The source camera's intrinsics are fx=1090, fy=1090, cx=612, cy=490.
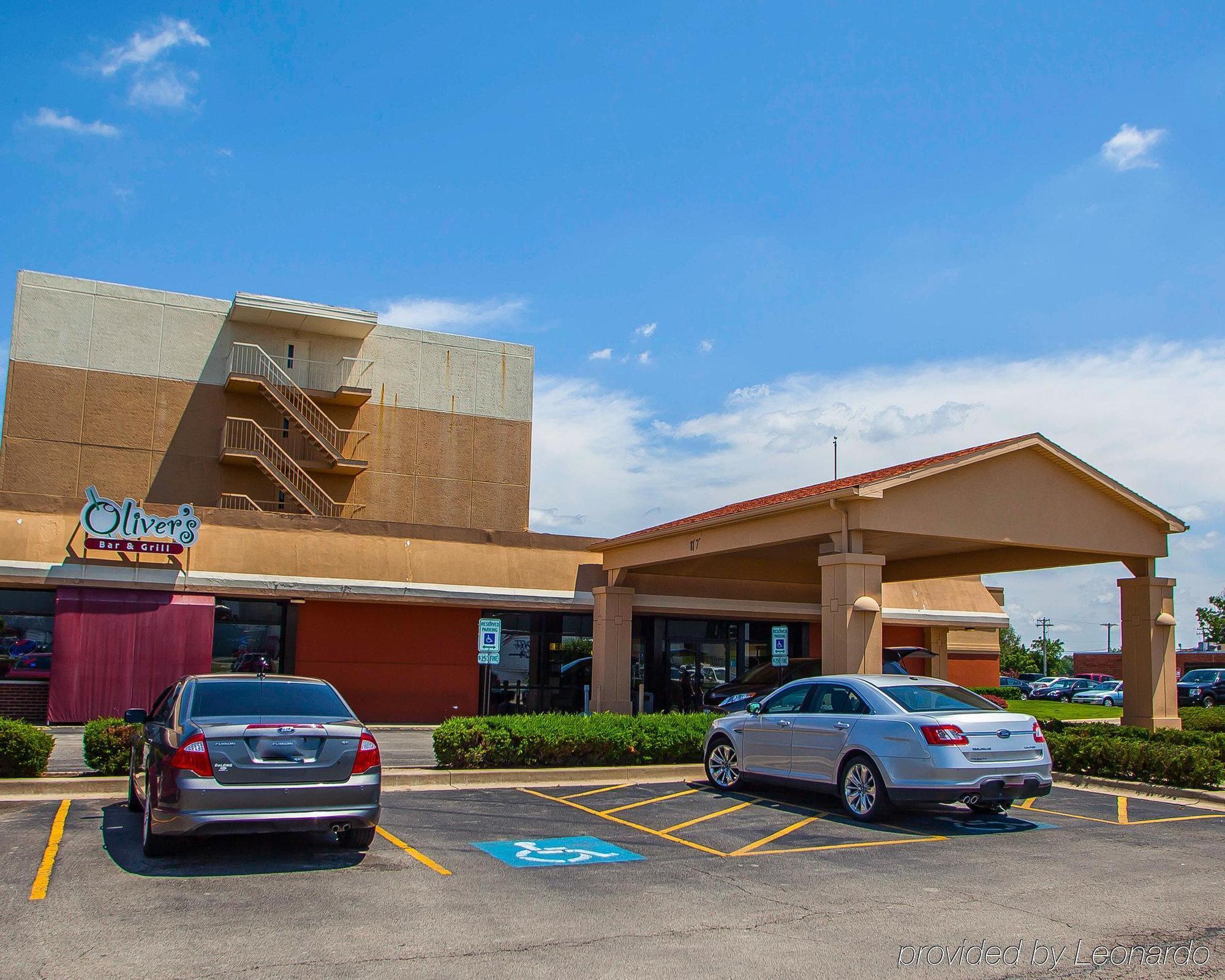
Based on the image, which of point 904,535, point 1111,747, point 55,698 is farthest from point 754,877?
point 55,698

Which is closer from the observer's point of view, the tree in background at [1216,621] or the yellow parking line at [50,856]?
the yellow parking line at [50,856]

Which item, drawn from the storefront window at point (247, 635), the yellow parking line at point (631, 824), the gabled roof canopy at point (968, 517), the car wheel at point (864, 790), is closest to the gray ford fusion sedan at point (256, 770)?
the yellow parking line at point (631, 824)

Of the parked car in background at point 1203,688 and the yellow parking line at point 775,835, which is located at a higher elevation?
the yellow parking line at point 775,835

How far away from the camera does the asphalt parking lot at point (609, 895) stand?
6.40 meters

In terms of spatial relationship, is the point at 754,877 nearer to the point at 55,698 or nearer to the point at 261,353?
the point at 55,698

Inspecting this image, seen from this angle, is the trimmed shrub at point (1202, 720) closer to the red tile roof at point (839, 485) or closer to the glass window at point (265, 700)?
the red tile roof at point (839, 485)

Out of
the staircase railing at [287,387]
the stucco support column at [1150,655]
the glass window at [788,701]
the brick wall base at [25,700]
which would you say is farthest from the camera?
the staircase railing at [287,387]

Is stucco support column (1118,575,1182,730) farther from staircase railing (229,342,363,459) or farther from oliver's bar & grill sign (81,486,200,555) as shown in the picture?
staircase railing (229,342,363,459)

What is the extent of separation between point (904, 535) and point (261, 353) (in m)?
21.7

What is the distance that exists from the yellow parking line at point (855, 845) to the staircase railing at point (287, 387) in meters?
24.1

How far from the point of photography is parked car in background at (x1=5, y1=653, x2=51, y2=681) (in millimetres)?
22297

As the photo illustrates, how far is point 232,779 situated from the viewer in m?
8.46

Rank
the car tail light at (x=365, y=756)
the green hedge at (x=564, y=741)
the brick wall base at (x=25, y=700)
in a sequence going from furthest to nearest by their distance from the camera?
the brick wall base at (x=25, y=700) → the green hedge at (x=564, y=741) → the car tail light at (x=365, y=756)

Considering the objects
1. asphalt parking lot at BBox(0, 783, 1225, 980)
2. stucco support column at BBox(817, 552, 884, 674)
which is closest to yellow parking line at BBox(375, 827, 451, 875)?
asphalt parking lot at BBox(0, 783, 1225, 980)
